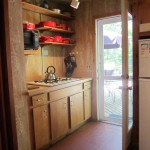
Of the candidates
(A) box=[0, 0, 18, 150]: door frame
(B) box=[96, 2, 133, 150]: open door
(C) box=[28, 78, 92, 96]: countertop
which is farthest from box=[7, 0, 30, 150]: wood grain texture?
(B) box=[96, 2, 133, 150]: open door

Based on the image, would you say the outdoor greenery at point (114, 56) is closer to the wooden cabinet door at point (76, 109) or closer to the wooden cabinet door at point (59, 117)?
the wooden cabinet door at point (76, 109)

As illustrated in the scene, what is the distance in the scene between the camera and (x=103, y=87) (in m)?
3.68

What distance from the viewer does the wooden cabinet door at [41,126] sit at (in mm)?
2359

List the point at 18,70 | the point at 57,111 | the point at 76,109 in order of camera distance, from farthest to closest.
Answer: the point at 76,109 < the point at 57,111 < the point at 18,70

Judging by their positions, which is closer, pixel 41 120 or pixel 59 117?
pixel 41 120

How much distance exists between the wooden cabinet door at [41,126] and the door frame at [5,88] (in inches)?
58.7

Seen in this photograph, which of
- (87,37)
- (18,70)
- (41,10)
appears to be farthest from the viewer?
(87,37)

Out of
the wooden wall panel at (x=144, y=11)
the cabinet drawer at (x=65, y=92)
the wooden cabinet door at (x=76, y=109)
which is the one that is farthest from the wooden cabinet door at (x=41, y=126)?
the wooden wall panel at (x=144, y=11)

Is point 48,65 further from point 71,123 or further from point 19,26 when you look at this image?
point 19,26

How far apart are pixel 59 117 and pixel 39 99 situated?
58 cm

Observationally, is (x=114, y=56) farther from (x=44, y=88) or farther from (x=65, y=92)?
(x=44, y=88)

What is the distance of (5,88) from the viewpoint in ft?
2.76

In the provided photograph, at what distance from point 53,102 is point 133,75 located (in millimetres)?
1290

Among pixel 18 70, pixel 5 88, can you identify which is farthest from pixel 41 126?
pixel 5 88
